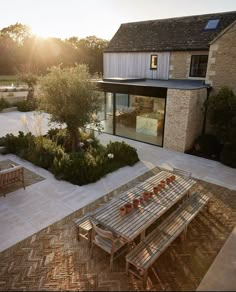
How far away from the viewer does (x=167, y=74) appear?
14.9 m

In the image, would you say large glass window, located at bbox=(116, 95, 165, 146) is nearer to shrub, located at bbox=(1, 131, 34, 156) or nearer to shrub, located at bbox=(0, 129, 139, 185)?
shrub, located at bbox=(0, 129, 139, 185)

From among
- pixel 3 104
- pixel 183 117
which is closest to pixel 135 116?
pixel 183 117

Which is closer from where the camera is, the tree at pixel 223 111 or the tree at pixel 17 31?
the tree at pixel 223 111

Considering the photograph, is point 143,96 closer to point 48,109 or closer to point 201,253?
point 48,109

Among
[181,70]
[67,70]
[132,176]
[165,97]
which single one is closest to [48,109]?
[67,70]

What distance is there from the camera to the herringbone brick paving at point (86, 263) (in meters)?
4.21

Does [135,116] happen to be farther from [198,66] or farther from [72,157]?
[72,157]

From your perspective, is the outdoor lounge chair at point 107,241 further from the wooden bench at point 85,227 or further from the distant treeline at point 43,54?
the distant treeline at point 43,54

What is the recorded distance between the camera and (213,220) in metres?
6.09

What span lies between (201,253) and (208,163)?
5.65 meters

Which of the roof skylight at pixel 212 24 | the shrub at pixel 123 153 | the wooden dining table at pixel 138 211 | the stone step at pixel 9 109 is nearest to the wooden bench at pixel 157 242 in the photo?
the wooden dining table at pixel 138 211

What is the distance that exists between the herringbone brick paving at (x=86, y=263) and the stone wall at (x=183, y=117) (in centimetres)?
554

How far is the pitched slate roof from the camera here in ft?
45.2

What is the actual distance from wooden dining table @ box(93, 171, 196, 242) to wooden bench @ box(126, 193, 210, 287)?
0.85ft
